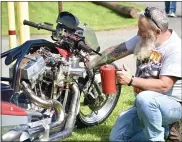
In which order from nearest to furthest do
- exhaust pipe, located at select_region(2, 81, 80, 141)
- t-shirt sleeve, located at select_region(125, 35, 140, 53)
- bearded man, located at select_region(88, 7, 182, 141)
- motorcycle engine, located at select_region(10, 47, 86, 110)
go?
exhaust pipe, located at select_region(2, 81, 80, 141) < bearded man, located at select_region(88, 7, 182, 141) < motorcycle engine, located at select_region(10, 47, 86, 110) < t-shirt sleeve, located at select_region(125, 35, 140, 53)

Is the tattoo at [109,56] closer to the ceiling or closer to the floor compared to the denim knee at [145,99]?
closer to the ceiling

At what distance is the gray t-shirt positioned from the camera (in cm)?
369

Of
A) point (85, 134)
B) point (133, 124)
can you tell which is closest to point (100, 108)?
point (85, 134)

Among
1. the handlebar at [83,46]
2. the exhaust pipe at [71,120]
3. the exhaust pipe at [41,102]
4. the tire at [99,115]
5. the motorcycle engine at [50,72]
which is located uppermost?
the handlebar at [83,46]

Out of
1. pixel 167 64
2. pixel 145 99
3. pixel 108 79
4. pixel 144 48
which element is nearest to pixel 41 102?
pixel 108 79

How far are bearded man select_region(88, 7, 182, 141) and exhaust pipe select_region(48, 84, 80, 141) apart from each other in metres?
0.54

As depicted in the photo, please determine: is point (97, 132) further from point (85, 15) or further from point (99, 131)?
point (85, 15)

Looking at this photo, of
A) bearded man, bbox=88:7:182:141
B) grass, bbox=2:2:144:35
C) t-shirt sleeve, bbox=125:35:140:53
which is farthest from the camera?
grass, bbox=2:2:144:35

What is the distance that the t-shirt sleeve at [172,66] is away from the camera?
3672 millimetres

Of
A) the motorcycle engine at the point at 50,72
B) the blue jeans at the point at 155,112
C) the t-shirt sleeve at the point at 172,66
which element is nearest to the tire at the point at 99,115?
the motorcycle engine at the point at 50,72

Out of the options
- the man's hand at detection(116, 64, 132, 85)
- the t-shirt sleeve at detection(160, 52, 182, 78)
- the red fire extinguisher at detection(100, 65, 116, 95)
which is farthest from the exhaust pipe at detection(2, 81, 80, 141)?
the t-shirt sleeve at detection(160, 52, 182, 78)

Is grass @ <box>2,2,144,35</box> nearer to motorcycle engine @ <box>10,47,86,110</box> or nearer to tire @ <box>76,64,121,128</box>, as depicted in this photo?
tire @ <box>76,64,121,128</box>

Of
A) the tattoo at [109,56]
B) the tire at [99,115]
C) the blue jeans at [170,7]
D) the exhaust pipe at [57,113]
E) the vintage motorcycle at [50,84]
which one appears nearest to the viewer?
the vintage motorcycle at [50,84]

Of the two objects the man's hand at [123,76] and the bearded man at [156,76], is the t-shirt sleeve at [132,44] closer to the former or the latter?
the bearded man at [156,76]
